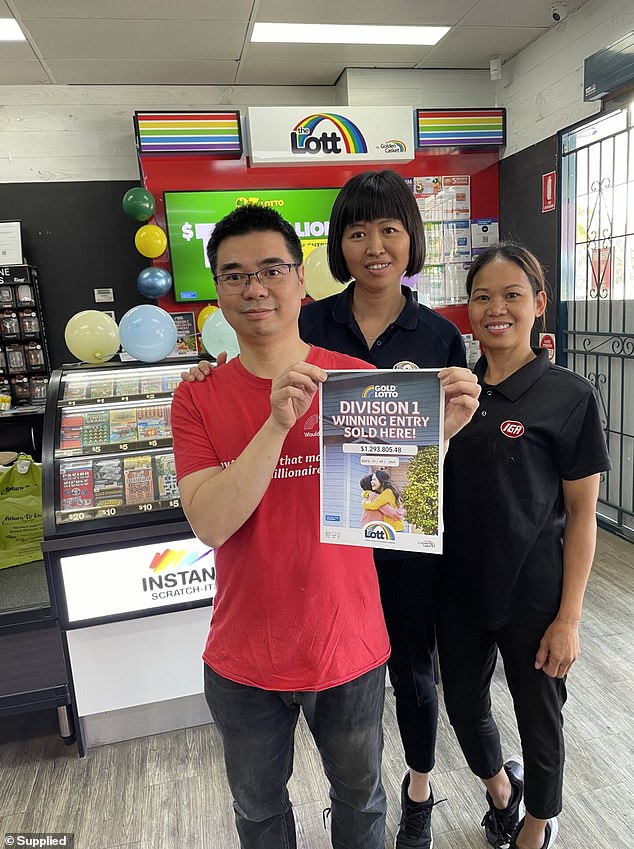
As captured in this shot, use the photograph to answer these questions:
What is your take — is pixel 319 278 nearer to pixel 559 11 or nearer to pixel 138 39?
pixel 138 39

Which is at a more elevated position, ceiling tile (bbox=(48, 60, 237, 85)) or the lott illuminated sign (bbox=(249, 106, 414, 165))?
ceiling tile (bbox=(48, 60, 237, 85))

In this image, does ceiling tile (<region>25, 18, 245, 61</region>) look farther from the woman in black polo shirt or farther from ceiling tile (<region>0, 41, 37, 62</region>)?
the woman in black polo shirt

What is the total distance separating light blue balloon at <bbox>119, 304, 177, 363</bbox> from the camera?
278 centimetres

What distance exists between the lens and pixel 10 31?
175 inches

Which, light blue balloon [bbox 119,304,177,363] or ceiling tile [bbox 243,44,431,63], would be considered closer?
light blue balloon [bbox 119,304,177,363]

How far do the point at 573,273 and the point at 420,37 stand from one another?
2402mm

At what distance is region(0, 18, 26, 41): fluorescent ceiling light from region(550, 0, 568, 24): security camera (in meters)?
4.03

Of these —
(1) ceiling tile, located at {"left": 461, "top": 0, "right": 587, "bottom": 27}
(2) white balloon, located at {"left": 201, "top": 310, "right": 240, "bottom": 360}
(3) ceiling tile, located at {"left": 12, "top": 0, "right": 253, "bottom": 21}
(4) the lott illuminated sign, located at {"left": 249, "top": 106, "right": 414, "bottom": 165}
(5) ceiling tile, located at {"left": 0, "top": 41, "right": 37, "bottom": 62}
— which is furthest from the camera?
(4) the lott illuminated sign, located at {"left": 249, "top": 106, "right": 414, "bottom": 165}

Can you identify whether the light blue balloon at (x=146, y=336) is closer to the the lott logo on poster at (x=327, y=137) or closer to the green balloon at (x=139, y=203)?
the green balloon at (x=139, y=203)

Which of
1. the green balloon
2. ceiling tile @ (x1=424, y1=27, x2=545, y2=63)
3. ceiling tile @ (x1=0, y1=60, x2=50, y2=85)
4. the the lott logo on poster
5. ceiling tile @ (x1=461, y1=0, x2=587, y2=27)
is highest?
ceiling tile @ (x1=0, y1=60, x2=50, y2=85)

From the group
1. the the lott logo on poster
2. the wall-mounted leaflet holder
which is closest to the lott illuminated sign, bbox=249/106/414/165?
the the lott logo on poster

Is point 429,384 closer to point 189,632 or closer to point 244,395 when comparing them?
point 244,395

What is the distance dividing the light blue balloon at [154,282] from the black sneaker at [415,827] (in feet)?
14.9

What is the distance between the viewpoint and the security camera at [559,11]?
174 inches
